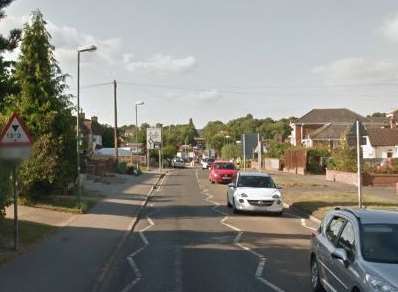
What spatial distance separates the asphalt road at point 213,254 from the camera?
11444 millimetres

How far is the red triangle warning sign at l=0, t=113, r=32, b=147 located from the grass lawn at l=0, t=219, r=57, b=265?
2197mm

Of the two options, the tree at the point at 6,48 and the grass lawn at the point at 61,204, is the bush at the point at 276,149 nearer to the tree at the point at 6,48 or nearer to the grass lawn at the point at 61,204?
the grass lawn at the point at 61,204

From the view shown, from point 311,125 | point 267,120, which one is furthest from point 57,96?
point 267,120

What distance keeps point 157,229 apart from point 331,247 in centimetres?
1080

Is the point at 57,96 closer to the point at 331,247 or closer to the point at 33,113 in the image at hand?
the point at 33,113

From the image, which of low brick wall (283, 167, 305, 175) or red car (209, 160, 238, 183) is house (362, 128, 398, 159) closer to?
low brick wall (283, 167, 305, 175)

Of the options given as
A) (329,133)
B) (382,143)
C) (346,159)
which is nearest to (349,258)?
(346,159)

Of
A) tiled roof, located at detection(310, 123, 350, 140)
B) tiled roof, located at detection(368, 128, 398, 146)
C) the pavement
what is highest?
tiled roof, located at detection(310, 123, 350, 140)

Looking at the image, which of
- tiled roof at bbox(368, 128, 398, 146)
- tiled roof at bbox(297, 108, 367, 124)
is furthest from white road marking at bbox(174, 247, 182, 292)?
tiled roof at bbox(297, 108, 367, 124)

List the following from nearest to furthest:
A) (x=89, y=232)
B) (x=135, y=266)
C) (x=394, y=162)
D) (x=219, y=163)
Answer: (x=135, y=266), (x=89, y=232), (x=394, y=162), (x=219, y=163)

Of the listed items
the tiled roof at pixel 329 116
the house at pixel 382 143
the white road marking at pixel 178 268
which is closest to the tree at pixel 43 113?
the white road marking at pixel 178 268

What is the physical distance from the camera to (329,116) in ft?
370

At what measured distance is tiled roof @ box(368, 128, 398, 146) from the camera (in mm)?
79750

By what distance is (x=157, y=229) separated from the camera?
65.0 feet
